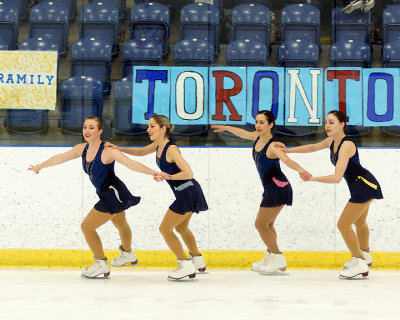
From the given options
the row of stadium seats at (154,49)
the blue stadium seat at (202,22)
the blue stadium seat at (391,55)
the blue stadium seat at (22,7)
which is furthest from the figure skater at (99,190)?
the blue stadium seat at (391,55)

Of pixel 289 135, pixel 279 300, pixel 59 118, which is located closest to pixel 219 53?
pixel 289 135

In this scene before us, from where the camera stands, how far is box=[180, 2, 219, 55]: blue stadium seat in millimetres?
7418

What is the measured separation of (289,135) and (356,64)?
→ 966mm

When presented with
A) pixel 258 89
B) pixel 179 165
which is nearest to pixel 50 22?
pixel 258 89

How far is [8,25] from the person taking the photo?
7375mm

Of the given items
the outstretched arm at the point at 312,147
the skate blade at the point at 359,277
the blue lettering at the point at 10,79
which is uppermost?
the blue lettering at the point at 10,79

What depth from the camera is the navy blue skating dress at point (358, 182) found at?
6086mm

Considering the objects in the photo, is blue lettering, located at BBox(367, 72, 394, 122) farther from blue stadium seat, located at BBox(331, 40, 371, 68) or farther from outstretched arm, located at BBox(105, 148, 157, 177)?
outstretched arm, located at BBox(105, 148, 157, 177)

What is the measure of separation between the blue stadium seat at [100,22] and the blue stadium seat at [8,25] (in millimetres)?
649

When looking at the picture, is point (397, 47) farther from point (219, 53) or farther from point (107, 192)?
point (107, 192)

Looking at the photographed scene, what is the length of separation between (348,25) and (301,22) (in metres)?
0.46

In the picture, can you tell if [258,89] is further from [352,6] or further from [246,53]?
[352,6]

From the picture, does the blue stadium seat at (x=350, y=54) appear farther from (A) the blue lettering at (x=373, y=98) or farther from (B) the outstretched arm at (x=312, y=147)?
(B) the outstretched arm at (x=312, y=147)

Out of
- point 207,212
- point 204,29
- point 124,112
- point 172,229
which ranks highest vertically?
point 204,29
